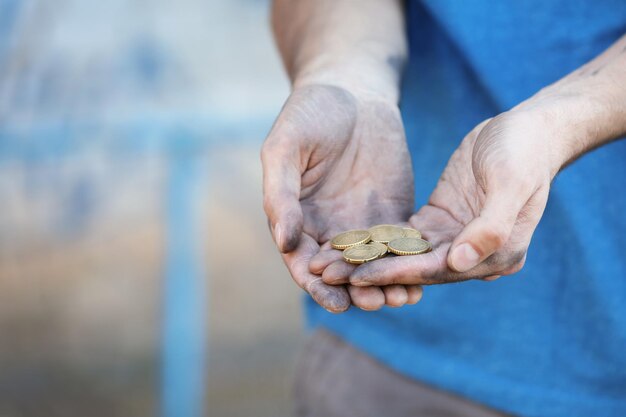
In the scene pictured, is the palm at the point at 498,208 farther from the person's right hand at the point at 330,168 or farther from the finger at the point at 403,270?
the person's right hand at the point at 330,168

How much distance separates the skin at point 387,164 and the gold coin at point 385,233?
4 centimetres

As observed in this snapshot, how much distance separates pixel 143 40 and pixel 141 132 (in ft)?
1.87

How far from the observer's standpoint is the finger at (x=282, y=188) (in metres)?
1.02

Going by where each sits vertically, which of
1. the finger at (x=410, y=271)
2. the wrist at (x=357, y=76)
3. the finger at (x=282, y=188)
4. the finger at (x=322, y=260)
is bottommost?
the finger at (x=410, y=271)

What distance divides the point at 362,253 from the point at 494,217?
0.22 metres

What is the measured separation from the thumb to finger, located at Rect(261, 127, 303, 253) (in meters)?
0.24

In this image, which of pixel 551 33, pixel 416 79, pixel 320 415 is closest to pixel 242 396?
pixel 320 415

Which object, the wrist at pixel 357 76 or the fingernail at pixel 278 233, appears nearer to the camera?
the fingernail at pixel 278 233

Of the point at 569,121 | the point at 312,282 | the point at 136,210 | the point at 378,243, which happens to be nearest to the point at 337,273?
the point at 312,282

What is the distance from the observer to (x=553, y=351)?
1296 mm

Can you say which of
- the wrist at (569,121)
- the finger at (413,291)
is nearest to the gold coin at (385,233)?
the finger at (413,291)

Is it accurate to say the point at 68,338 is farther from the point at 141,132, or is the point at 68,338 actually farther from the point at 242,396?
the point at 141,132

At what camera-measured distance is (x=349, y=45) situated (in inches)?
55.7

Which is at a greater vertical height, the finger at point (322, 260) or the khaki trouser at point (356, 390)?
the finger at point (322, 260)
